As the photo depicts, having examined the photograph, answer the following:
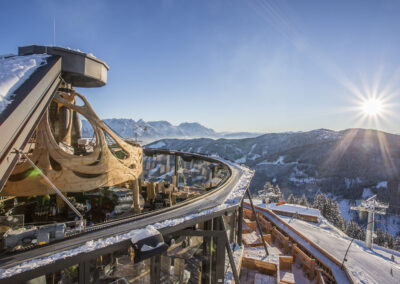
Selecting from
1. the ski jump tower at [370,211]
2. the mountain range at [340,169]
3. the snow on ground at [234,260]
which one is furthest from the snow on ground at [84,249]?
the mountain range at [340,169]

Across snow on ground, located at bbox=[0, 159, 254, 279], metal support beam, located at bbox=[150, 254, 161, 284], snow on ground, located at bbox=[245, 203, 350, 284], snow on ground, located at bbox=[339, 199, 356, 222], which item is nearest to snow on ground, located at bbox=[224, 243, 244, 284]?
metal support beam, located at bbox=[150, 254, 161, 284]

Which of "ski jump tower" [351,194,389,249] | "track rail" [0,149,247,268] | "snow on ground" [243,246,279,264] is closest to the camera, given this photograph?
"track rail" [0,149,247,268]

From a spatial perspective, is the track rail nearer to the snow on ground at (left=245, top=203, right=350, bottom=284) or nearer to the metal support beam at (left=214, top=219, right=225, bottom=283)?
the metal support beam at (left=214, top=219, right=225, bottom=283)

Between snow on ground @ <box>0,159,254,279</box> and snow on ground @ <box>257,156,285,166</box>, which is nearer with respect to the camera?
snow on ground @ <box>0,159,254,279</box>

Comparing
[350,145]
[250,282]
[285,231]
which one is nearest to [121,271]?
[250,282]

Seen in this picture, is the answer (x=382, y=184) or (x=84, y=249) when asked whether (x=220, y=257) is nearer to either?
(x=84, y=249)

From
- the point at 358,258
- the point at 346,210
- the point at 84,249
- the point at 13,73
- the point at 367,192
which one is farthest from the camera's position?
the point at 367,192

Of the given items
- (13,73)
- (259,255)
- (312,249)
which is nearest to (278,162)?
(312,249)
